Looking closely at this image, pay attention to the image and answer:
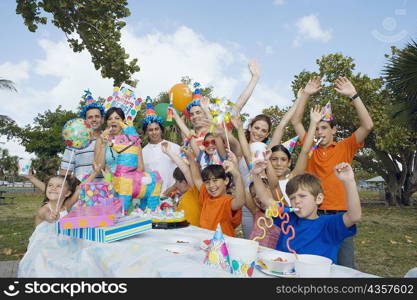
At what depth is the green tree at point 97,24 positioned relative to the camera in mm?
6125

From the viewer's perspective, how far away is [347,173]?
1.79 m

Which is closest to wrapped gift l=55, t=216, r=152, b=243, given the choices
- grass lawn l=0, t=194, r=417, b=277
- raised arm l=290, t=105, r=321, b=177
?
raised arm l=290, t=105, r=321, b=177

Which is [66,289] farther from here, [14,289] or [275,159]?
[275,159]

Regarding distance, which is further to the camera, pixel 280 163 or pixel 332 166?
pixel 332 166

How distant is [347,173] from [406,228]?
9.13m

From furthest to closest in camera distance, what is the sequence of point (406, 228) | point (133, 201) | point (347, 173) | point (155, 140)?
1. point (406, 228)
2. point (155, 140)
3. point (133, 201)
4. point (347, 173)

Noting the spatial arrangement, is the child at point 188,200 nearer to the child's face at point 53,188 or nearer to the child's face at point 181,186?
the child's face at point 181,186

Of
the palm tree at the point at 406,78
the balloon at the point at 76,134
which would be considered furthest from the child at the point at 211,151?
the palm tree at the point at 406,78

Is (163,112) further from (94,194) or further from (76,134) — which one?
(94,194)

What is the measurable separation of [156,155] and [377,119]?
45.8 feet

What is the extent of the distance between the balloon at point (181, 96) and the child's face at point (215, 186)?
1.75 m

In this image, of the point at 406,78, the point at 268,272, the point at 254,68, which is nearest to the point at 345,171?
the point at 268,272

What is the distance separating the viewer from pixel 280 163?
10.1ft

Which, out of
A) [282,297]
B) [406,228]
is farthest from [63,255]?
[406,228]
